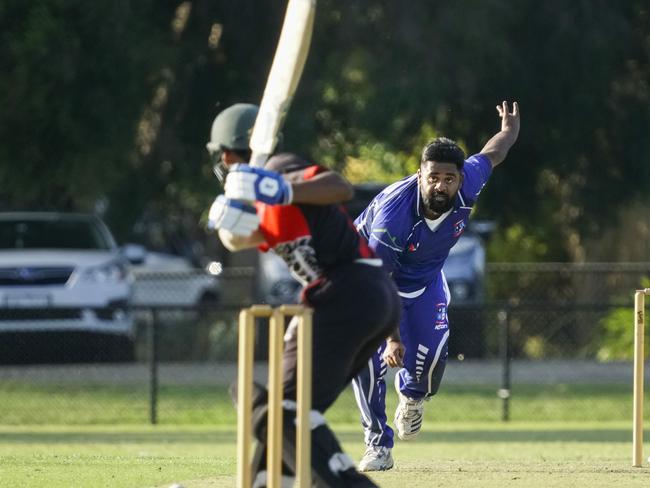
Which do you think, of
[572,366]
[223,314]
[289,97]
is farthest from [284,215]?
[572,366]

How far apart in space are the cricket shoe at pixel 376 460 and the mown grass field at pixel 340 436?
0.12 meters

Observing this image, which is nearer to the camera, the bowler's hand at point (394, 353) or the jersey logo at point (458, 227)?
the bowler's hand at point (394, 353)

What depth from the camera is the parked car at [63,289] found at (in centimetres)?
1466

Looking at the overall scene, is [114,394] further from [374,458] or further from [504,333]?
[374,458]

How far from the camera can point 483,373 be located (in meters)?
16.3

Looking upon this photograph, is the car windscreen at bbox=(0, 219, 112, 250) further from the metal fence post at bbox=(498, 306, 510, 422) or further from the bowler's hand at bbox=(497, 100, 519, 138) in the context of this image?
the bowler's hand at bbox=(497, 100, 519, 138)

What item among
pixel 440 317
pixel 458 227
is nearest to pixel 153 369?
pixel 440 317

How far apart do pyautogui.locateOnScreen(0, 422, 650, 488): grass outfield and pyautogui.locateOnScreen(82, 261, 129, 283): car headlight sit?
3065 mm

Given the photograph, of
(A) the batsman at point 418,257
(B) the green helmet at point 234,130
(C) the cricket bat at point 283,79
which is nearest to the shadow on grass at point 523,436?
(A) the batsman at point 418,257

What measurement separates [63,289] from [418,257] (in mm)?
8780

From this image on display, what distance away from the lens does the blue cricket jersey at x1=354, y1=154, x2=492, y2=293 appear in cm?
824

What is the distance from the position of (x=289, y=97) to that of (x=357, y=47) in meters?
12.0

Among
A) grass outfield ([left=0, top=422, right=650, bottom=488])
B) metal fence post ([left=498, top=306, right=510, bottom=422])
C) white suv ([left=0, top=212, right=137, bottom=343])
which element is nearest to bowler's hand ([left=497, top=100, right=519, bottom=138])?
grass outfield ([left=0, top=422, right=650, bottom=488])

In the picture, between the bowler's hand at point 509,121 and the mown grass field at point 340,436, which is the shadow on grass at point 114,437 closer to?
the mown grass field at point 340,436
